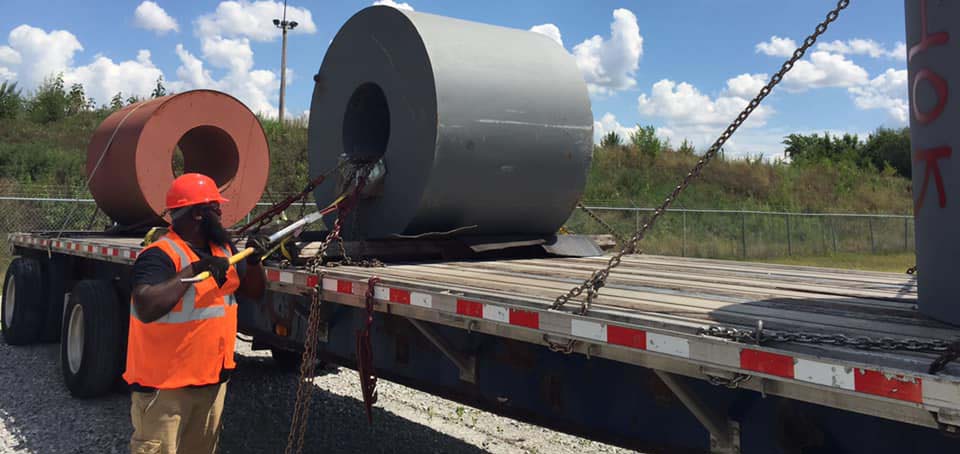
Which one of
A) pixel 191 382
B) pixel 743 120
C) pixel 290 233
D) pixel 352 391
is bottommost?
pixel 352 391

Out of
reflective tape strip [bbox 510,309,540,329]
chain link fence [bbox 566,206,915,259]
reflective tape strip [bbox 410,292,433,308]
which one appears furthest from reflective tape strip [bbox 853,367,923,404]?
chain link fence [bbox 566,206,915,259]

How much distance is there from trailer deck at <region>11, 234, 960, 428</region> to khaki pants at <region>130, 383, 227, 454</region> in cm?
83

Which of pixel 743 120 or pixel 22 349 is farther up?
pixel 743 120

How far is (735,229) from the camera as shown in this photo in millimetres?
22078

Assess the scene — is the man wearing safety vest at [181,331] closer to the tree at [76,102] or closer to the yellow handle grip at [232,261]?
the yellow handle grip at [232,261]

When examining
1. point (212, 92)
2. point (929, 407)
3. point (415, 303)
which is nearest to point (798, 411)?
point (929, 407)

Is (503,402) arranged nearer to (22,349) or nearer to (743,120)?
(743,120)

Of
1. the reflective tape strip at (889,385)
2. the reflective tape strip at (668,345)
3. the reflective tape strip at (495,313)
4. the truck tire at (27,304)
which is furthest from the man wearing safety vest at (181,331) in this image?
the truck tire at (27,304)

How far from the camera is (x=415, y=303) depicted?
3467mm

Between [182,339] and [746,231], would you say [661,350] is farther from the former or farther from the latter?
[746,231]

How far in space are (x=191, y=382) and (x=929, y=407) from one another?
10.5ft

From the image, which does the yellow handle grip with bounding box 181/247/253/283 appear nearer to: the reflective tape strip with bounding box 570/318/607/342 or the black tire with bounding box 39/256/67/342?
the reflective tape strip with bounding box 570/318/607/342

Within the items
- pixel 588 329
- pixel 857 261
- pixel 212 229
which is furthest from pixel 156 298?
pixel 857 261

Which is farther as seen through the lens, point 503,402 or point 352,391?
point 352,391
